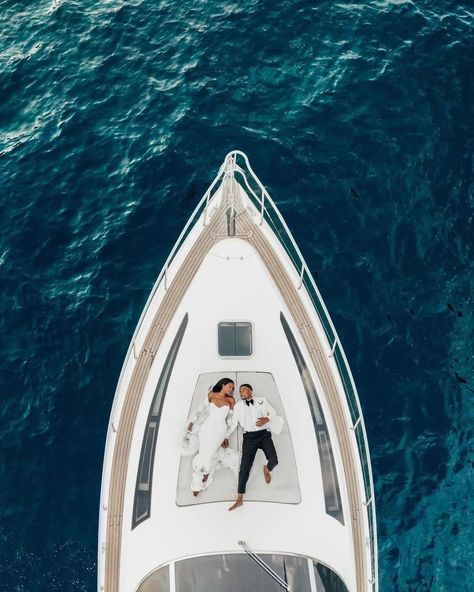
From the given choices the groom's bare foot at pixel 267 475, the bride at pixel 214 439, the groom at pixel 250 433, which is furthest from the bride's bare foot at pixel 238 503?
the groom's bare foot at pixel 267 475

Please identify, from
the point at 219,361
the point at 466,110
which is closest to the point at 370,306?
the point at 219,361

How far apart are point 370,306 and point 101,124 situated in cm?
1018

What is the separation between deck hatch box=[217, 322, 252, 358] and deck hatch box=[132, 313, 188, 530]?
0.82 meters

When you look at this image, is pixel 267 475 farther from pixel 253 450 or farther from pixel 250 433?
pixel 250 433

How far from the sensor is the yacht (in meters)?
10.9

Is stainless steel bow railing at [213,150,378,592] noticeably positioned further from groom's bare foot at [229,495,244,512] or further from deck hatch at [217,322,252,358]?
groom's bare foot at [229,495,244,512]

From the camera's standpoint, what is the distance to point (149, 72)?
20.3 m

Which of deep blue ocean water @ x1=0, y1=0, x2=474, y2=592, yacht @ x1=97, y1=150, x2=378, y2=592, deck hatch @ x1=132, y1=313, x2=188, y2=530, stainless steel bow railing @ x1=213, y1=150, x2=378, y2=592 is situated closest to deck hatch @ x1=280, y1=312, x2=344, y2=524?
yacht @ x1=97, y1=150, x2=378, y2=592

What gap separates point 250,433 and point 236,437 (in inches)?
23.6

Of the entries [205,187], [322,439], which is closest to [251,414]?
[322,439]

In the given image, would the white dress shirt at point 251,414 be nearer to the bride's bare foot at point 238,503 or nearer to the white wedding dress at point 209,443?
the white wedding dress at point 209,443

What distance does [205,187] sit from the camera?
58.6 feet

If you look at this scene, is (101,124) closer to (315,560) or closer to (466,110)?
(466,110)

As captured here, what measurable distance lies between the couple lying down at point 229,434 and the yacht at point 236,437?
0.76ft
